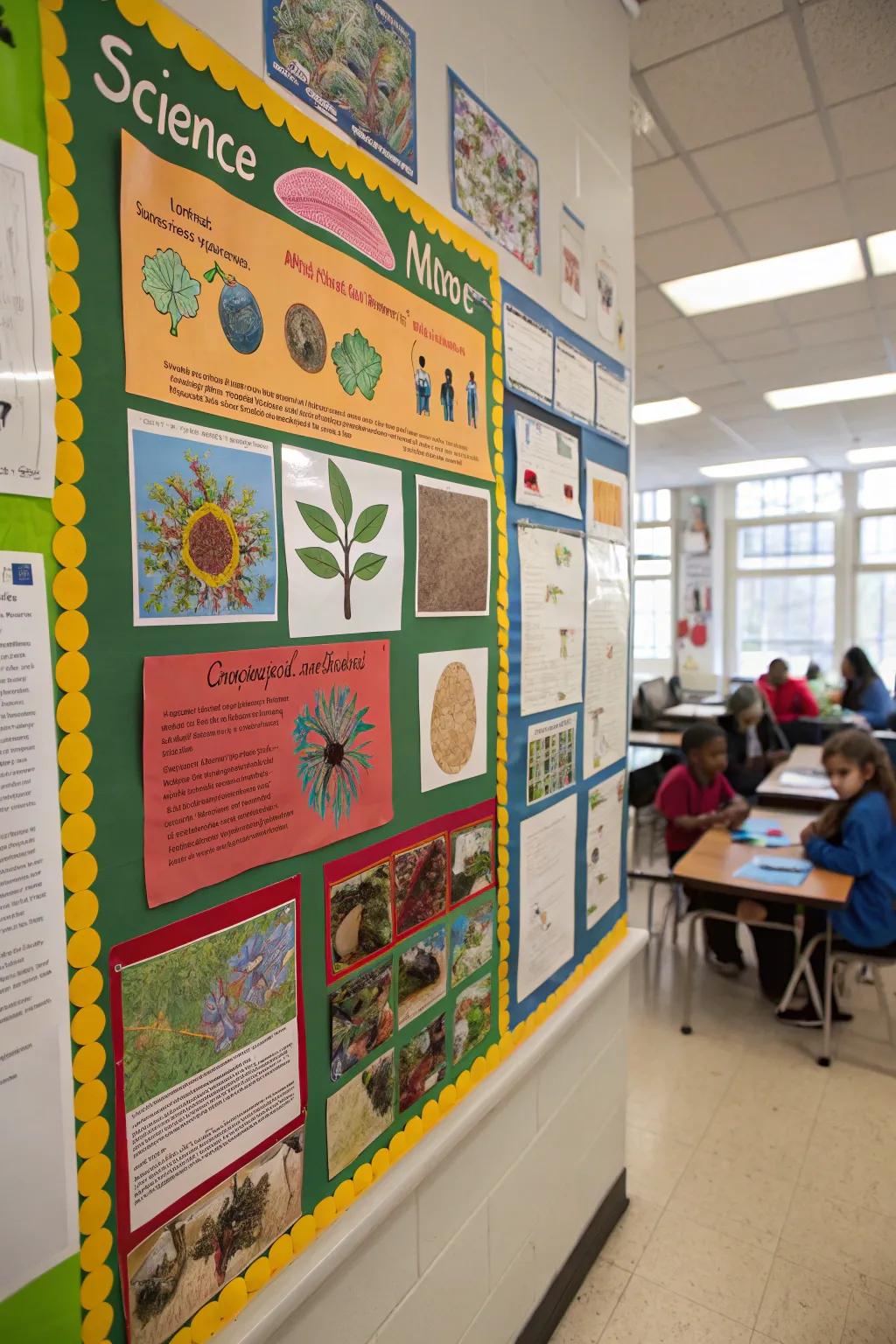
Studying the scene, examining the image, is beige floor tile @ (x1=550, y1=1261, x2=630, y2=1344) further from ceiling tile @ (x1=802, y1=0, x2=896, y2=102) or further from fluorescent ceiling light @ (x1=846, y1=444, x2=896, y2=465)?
fluorescent ceiling light @ (x1=846, y1=444, x2=896, y2=465)

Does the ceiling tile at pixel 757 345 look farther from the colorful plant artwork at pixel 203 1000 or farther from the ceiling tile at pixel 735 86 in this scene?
the colorful plant artwork at pixel 203 1000

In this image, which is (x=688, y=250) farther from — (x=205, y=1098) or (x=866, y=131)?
(x=205, y=1098)

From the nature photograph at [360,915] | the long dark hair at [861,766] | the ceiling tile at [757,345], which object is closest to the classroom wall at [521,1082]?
the nature photograph at [360,915]

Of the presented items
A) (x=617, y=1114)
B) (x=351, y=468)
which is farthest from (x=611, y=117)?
(x=617, y=1114)

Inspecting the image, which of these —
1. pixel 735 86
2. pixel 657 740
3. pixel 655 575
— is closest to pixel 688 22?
pixel 735 86

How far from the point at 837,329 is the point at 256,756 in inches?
199

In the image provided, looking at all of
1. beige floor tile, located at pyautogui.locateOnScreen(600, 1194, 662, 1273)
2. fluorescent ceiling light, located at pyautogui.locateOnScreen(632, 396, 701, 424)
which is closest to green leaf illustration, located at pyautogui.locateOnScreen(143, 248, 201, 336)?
beige floor tile, located at pyautogui.locateOnScreen(600, 1194, 662, 1273)

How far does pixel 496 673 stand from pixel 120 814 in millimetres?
806

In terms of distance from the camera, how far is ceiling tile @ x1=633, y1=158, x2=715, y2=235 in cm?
292

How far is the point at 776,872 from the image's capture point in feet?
9.35

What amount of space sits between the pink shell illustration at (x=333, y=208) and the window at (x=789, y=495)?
33.1ft

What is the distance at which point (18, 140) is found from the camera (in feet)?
2.22

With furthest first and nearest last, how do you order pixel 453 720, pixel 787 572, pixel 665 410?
1. pixel 787 572
2. pixel 665 410
3. pixel 453 720

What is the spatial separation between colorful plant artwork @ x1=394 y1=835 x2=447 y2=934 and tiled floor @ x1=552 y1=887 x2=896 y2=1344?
1.31 meters
